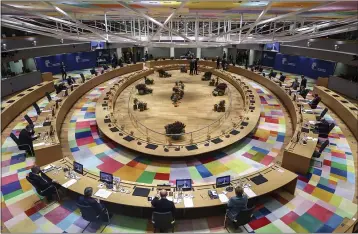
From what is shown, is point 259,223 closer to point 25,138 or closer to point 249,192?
point 249,192

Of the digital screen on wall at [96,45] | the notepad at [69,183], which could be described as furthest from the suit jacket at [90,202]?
the digital screen on wall at [96,45]

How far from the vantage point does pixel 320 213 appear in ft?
24.9

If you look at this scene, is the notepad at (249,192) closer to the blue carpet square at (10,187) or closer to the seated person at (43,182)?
the seated person at (43,182)

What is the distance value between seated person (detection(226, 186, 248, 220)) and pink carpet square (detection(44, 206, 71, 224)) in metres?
4.78

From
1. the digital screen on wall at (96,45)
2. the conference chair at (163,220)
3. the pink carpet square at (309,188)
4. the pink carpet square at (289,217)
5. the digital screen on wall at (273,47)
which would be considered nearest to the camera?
the conference chair at (163,220)

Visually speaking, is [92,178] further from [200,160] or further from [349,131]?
[349,131]

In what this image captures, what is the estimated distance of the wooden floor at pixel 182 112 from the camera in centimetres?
1250

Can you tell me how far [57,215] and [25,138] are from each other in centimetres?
441

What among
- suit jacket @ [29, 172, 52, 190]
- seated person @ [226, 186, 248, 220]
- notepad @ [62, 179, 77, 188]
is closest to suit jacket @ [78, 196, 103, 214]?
notepad @ [62, 179, 77, 188]

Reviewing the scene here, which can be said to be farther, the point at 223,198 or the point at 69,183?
the point at 69,183

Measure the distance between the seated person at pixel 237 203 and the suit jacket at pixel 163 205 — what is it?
153 cm

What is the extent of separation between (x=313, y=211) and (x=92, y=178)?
689cm

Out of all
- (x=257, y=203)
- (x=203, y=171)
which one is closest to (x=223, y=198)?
(x=257, y=203)

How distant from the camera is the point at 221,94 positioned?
18.1 m
